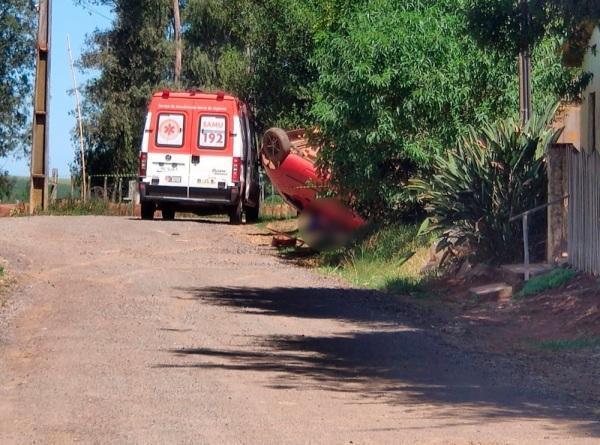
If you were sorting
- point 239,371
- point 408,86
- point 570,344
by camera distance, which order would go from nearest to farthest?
point 239,371, point 570,344, point 408,86

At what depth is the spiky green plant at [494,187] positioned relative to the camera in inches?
674

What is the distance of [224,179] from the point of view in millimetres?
27125

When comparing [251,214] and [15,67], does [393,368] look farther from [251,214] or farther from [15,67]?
[15,67]

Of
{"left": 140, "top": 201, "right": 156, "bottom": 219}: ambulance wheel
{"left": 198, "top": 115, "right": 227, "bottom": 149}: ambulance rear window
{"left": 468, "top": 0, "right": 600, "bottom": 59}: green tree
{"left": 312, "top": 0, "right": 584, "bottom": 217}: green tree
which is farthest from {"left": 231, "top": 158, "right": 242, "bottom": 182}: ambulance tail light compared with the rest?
{"left": 468, "top": 0, "right": 600, "bottom": 59}: green tree

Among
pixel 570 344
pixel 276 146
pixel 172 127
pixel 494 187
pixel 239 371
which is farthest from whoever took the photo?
pixel 172 127

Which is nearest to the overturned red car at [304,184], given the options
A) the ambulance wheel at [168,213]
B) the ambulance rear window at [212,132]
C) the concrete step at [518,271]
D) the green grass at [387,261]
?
the ambulance rear window at [212,132]

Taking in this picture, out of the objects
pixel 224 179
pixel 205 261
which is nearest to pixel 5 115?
pixel 224 179

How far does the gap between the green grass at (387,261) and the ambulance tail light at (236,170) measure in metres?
5.91

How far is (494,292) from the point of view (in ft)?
52.2

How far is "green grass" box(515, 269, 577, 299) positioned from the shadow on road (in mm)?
1872

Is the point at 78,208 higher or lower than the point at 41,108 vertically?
lower

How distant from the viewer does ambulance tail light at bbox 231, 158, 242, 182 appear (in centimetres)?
2700

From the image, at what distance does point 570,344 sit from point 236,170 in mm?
15705

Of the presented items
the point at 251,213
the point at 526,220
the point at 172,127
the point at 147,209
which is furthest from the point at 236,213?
the point at 526,220
